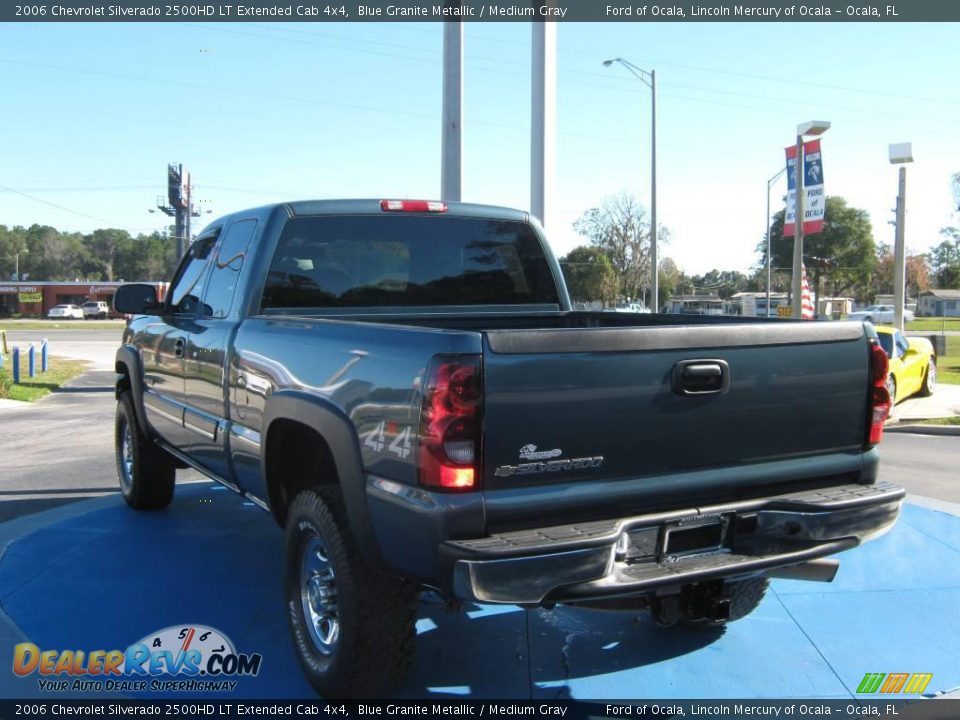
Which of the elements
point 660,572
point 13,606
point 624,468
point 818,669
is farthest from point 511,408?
point 13,606

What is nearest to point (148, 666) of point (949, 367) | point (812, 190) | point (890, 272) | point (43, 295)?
point (812, 190)

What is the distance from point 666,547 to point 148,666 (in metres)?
2.44

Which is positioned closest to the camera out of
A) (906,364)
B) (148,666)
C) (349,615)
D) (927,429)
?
(349,615)

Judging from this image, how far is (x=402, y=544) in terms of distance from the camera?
2.85 metres

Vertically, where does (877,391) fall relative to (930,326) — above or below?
above

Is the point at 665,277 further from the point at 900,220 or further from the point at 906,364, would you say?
the point at 906,364

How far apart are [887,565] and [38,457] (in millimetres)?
8224

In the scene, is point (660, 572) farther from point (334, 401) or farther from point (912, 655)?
point (912, 655)

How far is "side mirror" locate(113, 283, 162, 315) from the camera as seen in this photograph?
5.46m

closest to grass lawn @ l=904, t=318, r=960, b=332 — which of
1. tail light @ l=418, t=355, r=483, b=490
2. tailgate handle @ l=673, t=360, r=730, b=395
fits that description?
tailgate handle @ l=673, t=360, r=730, b=395

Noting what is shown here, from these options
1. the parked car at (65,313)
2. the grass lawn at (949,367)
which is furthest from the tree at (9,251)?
the grass lawn at (949,367)

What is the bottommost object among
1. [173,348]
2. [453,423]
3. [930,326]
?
[930,326]

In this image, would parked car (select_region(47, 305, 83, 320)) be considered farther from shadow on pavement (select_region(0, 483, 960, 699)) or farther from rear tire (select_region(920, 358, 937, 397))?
shadow on pavement (select_region(0, 483, 960, 699))

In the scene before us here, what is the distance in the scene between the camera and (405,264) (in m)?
4.87
